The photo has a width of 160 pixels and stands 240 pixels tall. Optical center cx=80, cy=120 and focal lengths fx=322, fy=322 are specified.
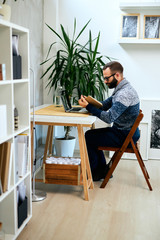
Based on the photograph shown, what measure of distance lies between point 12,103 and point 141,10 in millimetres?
2900

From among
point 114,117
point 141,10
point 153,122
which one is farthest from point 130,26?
point 114,117

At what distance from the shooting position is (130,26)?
172 inches

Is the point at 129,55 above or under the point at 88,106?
above

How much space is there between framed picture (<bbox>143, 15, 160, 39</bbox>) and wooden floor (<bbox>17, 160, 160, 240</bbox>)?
1.94 meters

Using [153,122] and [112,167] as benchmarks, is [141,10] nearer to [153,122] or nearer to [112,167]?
[153,122]

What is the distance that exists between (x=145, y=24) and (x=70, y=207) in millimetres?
2703

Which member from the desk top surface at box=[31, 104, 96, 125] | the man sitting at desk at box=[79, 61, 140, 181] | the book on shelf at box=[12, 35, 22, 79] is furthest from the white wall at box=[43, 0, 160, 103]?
the book on shelf at box=[12, 35, 22, 79]

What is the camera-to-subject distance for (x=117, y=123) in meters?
3.46

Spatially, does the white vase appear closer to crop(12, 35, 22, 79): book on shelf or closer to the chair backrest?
crop(12, 35, 22, 79): book on shelf

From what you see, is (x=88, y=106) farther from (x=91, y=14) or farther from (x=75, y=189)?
(x=91, y=14)

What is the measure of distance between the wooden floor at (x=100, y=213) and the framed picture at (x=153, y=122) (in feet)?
2.75

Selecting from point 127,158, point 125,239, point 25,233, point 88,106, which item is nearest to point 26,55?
point 88,106

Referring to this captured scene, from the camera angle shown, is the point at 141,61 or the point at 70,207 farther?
the point at 141,61

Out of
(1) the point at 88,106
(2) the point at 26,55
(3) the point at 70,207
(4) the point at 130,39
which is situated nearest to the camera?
(2) the point at 26,55
